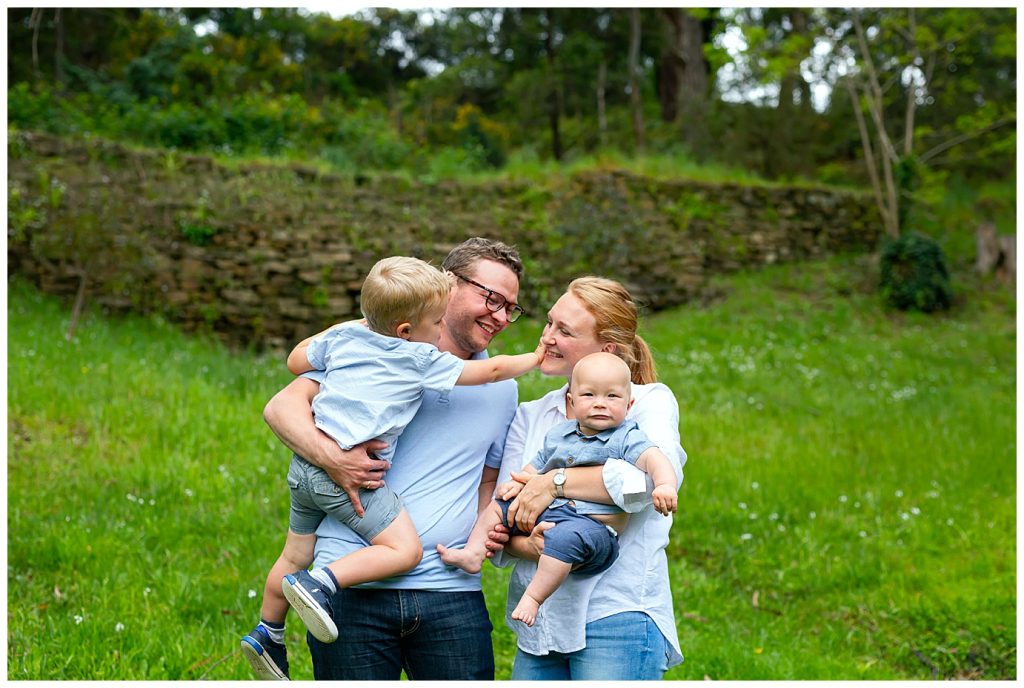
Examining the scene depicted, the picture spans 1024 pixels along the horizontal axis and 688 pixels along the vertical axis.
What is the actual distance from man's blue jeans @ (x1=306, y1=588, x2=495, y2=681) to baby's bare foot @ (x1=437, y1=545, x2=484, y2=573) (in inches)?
3.5

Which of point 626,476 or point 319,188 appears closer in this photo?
point 626,476

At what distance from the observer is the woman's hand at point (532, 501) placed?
2359 millimetres

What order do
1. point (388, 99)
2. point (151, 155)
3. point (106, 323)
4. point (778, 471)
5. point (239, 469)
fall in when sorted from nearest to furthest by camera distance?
point (239, 469) → point (778, 471) → point (106, 323) → point (151, 155) → point (388, 99)

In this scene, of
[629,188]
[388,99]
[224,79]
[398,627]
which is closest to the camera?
[398,627]


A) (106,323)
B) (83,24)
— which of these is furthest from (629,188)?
(83,24)

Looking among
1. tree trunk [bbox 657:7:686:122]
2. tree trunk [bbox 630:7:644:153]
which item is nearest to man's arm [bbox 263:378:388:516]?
tree trunk [bbox 630:7:644:153]

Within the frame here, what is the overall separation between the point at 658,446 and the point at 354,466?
30.7 inches

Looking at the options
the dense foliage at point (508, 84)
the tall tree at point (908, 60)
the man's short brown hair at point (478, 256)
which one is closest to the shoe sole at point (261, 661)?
the man's short brown hair at point (478, 256)

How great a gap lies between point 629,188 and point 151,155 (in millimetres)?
7275

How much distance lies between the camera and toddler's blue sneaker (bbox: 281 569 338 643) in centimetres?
231

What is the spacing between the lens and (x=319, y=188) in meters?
13.1

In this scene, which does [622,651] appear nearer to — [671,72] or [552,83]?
[552,83]

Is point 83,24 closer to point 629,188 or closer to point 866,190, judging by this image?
point 629,188

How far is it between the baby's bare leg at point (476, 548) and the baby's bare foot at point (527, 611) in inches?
7.4
